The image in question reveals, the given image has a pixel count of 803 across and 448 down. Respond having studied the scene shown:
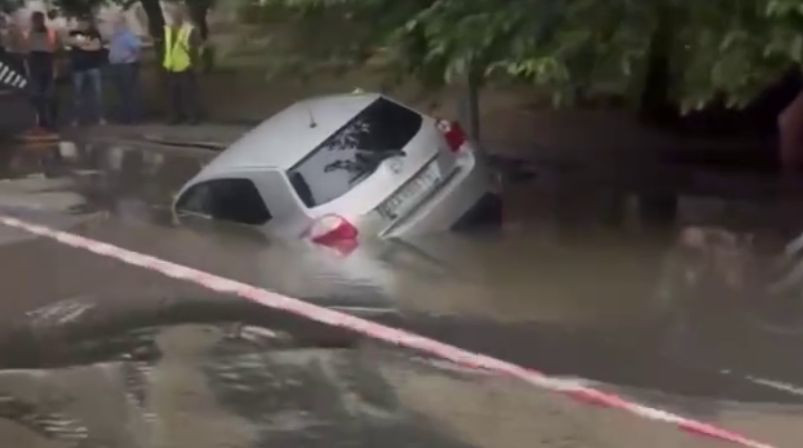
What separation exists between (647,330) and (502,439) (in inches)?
91.0

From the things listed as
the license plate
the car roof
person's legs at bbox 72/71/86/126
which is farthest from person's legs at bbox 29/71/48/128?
the license plate

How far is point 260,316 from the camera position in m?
8.95

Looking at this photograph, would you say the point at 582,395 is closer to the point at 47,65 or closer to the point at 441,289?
the point at 441,289

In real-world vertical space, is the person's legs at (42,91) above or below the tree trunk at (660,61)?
below

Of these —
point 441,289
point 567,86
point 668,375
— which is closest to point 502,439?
point 668,375

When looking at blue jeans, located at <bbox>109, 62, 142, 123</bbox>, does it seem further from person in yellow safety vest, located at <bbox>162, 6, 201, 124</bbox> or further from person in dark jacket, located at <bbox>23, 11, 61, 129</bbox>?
person in dark jacket, located at <bbox>23, 11, 61, 129</bbox>

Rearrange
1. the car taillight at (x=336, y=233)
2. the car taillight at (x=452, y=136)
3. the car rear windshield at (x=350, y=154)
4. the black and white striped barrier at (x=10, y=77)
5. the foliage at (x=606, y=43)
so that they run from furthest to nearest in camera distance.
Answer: the black and white striped barrier at (x=10, y=77), the car taillight at (x=452, y=136), the car rear windshield at (x=350, y=154), the car taillight at (x=336, y=233), the foliage at (x=606, y=43)

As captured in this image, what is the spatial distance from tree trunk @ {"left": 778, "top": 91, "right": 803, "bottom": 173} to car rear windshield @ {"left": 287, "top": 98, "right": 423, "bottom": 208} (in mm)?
6037

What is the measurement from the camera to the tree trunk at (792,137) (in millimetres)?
15719

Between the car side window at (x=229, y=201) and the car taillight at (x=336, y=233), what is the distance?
525mm

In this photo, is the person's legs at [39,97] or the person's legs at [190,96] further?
the person's legs at [39,97]

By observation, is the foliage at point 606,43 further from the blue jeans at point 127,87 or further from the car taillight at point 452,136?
the blue jeans at point 127,87

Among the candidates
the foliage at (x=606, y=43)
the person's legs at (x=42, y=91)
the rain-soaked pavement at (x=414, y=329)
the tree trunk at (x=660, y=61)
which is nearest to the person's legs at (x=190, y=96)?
the person's legs at (x=42, y=91)

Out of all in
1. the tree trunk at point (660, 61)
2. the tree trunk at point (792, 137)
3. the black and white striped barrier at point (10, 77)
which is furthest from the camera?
the black and white striped barrier at point (10, 77)
